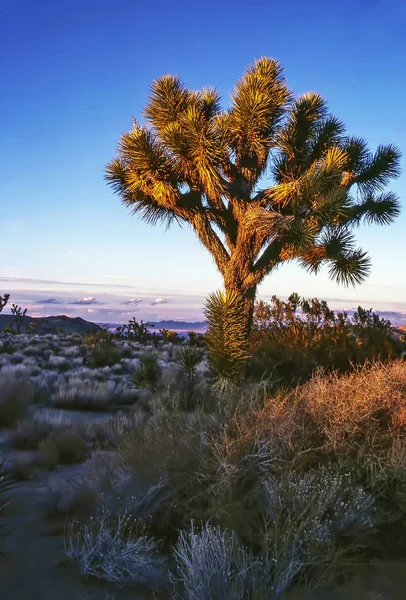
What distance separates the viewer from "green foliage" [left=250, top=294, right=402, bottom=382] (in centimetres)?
1337

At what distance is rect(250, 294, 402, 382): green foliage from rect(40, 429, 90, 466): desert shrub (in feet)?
19.0

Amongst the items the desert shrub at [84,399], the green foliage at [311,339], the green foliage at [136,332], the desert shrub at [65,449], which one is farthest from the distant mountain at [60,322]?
the desert shrub at [65,449]

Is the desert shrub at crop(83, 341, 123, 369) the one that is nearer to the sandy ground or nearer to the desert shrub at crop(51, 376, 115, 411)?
the desert shrub at crop(51, 376, 115, 411)

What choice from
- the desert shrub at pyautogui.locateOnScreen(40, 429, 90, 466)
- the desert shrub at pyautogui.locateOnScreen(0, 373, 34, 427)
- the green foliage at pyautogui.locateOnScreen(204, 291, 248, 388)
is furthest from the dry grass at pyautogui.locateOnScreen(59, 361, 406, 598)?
the green foliage at pyautogui.locateOnScreen(204, 291, 248, 388)

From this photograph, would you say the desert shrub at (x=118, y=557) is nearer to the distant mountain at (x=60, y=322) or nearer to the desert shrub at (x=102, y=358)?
the desert shrub at (x=102, y=358)

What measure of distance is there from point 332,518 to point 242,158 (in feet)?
36.6

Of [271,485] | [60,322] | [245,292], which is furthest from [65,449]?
[60,322]

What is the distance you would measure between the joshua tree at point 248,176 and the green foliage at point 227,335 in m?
0.48

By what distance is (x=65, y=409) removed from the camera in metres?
12.2

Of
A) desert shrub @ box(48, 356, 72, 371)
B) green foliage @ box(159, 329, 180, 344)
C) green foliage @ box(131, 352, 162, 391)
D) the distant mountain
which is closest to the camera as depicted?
green foliage @ box(131, 352, 162, 391)

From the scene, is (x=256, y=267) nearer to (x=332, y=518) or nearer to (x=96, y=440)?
(x=96, y=440)

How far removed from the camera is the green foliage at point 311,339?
43.9ft

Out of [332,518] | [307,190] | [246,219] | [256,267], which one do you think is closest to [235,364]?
[256,267]

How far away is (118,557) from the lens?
173 inches
